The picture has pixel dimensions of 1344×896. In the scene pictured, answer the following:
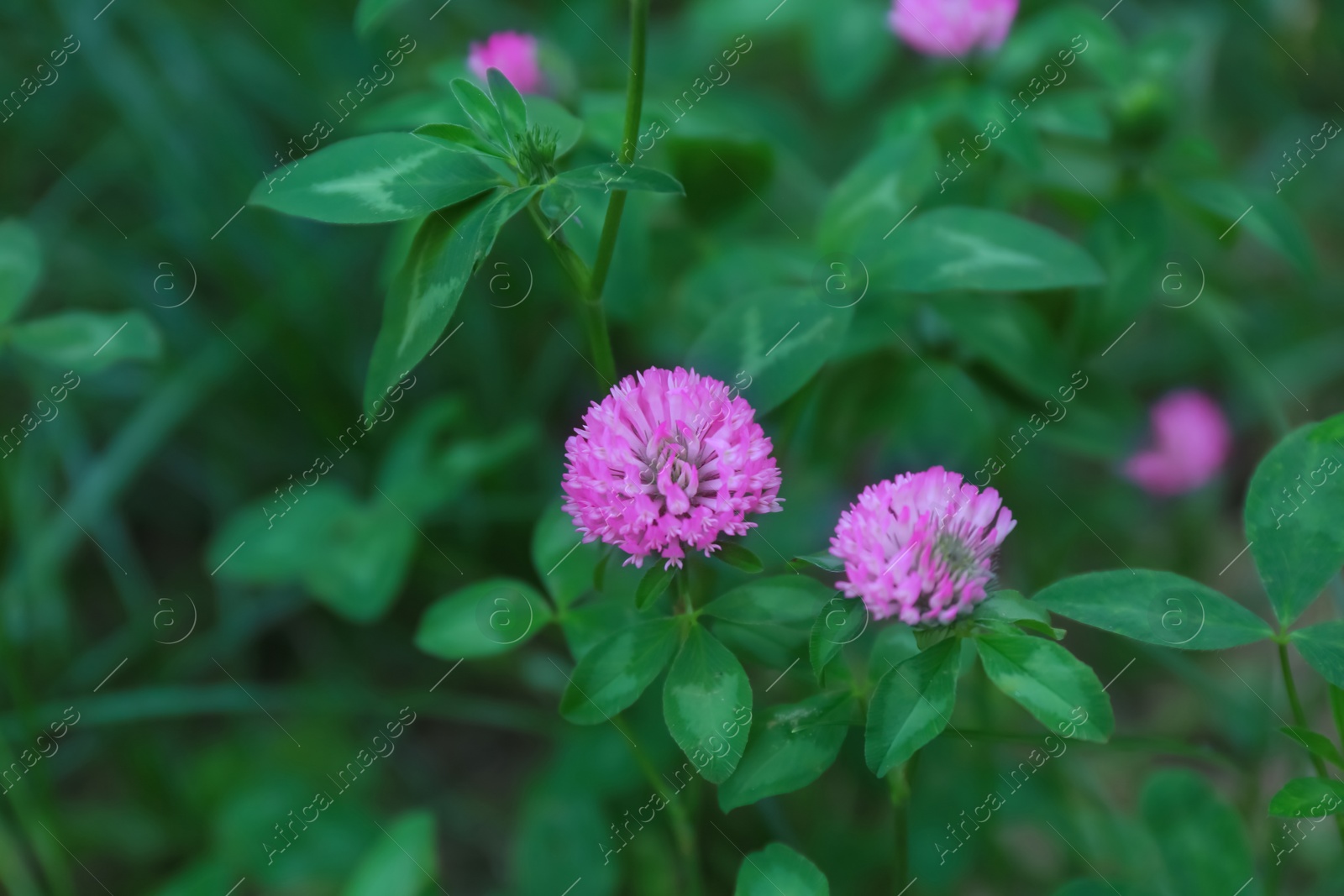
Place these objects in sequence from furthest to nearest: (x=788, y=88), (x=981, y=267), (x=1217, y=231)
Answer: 1. (x=788, y=88)
2. (x=1217, y=231)
3. (x=981, y=267)

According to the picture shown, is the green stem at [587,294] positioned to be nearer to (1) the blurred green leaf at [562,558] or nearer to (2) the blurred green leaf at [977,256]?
(1) the blurred green leaf at [562,558]

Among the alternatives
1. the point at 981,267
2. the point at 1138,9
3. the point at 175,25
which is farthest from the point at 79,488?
the point at 1138,9

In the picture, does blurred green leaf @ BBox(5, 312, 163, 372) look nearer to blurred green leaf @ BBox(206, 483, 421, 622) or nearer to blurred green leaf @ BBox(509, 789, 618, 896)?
blurred green leaf @ BBox(206, 483, 421, 622)

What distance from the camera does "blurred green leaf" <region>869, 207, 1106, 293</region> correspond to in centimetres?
117

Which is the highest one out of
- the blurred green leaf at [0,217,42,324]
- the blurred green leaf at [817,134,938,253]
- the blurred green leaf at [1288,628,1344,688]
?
the blurred green leaf at [0,217,42,324]

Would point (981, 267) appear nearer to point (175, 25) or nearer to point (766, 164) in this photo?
point (766, 164)

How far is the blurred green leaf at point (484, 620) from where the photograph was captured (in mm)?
1156

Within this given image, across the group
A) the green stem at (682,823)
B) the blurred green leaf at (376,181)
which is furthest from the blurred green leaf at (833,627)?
the blurred green leaf at (376,181)

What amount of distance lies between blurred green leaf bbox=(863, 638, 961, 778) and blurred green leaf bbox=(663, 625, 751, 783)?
10cm

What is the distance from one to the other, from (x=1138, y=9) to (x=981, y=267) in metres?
1.57

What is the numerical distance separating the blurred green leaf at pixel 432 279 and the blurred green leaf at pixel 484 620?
0.33m

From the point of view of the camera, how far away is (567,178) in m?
Result: 0.92

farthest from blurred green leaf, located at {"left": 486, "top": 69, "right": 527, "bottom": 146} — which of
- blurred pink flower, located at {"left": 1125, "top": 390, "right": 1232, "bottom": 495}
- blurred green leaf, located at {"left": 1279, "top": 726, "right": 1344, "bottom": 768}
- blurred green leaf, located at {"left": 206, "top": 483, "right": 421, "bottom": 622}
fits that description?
blurred pink flower, located at {"left": 1125, "top": 390, "right": 1232, "bottom": 495}

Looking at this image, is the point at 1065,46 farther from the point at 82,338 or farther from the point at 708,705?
the point at 82,338
